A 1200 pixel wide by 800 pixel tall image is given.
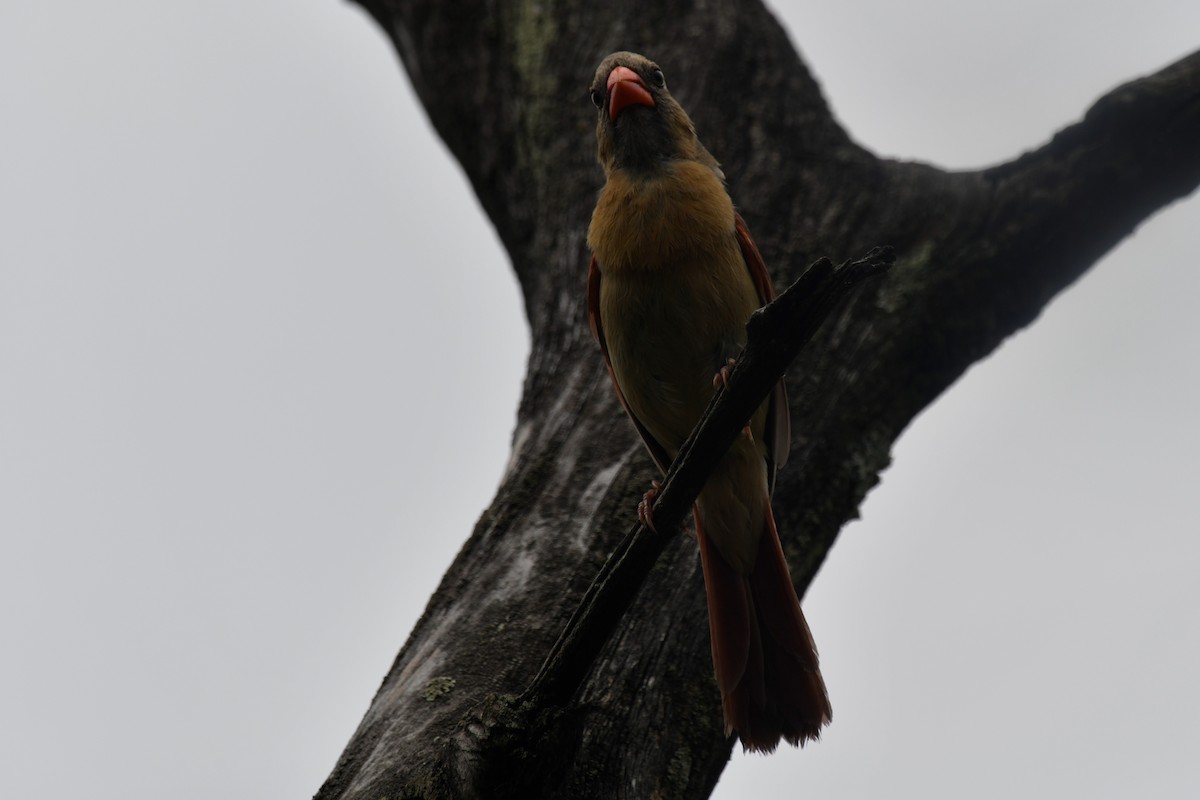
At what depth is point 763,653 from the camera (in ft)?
9.36

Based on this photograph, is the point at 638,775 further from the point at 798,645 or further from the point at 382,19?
the point at 382,19

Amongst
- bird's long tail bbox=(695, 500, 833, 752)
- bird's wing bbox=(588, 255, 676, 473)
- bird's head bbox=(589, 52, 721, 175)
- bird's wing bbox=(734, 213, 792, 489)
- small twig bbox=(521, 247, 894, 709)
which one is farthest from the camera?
bird's head bbox=(589, 52, 721, 175)

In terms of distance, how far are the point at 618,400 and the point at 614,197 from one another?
1.86ft

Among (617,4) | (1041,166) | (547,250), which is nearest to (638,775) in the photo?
(547,250)

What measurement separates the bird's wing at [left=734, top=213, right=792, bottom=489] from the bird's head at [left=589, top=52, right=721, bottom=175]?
33 centimetres

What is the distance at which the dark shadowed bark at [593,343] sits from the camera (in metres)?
2.57

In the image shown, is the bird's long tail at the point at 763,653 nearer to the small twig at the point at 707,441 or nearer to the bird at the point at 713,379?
the bird at the point at 713,379

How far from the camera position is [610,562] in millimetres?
1989

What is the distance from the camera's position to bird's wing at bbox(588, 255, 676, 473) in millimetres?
3244

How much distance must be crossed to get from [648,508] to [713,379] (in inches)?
28.9

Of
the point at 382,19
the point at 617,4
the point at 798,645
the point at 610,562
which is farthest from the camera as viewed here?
the point at 382,19

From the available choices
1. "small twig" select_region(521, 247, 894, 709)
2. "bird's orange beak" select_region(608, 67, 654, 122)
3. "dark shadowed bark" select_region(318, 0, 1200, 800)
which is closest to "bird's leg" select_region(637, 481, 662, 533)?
"small twig" select_region(521, 247, 894, 709)

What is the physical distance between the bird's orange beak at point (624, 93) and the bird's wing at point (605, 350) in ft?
1.62

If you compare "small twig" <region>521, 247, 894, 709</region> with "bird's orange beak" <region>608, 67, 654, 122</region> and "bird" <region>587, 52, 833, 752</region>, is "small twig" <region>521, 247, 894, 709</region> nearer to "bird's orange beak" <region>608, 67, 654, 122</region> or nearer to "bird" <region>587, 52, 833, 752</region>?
"bird" <region>587, 52, 833, 752</region>
